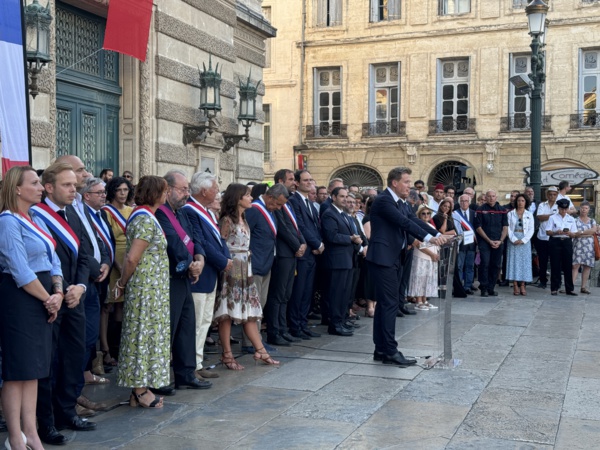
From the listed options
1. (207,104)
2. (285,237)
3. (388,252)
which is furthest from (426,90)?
(388,252)

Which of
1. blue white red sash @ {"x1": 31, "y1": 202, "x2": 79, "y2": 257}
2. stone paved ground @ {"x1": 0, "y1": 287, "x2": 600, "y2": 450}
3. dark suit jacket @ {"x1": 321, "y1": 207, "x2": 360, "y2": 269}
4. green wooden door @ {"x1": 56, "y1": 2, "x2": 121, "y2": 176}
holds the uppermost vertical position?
green wooden door @ {"x1": 56, "y1": 2, "x2": 121, "y2": 176}

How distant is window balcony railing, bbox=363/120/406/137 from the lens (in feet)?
106

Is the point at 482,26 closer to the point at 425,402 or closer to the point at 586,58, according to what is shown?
the point at 586,58

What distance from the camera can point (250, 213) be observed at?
8609mm

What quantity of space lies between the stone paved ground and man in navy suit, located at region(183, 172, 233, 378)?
23.7 inches

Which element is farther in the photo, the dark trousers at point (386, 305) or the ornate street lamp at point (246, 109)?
the ornate street lamp at point (246, 109)

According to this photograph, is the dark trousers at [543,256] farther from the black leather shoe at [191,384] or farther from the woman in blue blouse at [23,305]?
the woman in blue blouse at [23,305]

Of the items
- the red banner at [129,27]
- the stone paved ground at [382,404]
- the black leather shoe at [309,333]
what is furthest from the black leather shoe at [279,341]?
the red banner at [129,27]

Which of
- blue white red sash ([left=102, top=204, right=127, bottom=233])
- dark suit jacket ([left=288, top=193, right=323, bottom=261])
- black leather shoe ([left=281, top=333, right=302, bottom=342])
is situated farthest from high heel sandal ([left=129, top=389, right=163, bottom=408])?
dark suit jacket ([left=288, top=193, right=323, bottom=261])

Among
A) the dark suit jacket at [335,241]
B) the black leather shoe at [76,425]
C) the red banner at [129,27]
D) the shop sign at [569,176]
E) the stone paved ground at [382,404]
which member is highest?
Answer: the red banner at [129,27]

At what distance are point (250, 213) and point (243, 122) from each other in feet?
22.1

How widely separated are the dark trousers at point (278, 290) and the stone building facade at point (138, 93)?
333 cm

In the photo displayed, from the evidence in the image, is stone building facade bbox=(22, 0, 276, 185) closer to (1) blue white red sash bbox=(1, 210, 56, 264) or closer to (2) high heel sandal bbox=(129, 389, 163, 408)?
(2) high heel sandal bbox=(129, 389, 163, 408)

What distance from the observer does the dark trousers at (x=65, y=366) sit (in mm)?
5371
